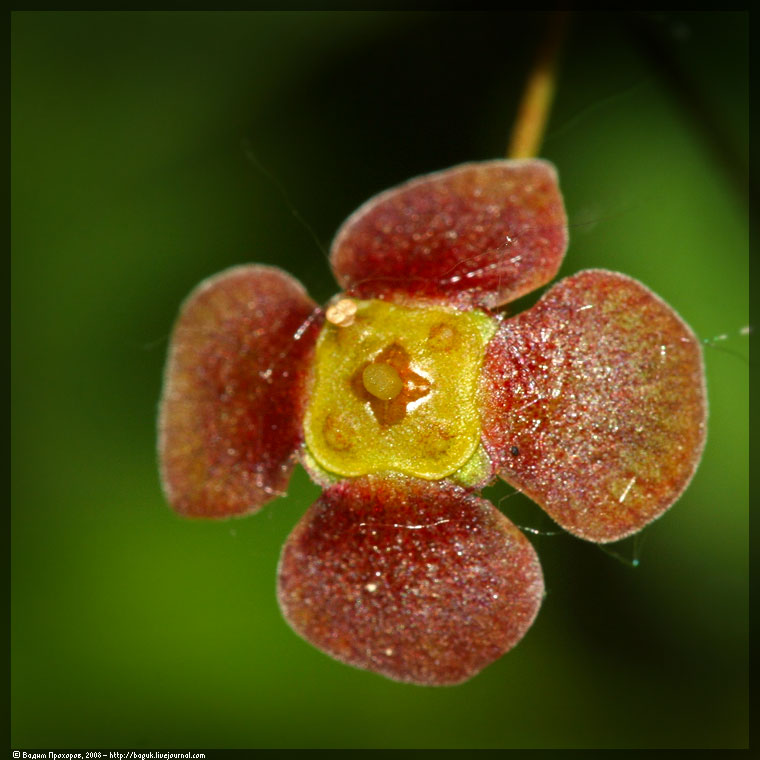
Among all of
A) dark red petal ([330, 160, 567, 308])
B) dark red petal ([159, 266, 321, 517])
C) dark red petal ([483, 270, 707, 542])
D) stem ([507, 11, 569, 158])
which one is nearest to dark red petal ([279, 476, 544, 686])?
dark red petal ([483, 270, 707, 542])

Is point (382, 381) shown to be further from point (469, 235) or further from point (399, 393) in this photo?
point (469, 235)

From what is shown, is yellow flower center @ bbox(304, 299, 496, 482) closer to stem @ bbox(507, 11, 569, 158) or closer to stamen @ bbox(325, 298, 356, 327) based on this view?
stamen @ bbox(325, 298, 356, 327)

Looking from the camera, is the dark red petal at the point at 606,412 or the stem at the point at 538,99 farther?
the stem at the point at 538,99

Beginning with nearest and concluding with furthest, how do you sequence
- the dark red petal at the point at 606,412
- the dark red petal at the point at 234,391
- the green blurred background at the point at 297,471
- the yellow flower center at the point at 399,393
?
the dark red petal at the point at 606,412, the yellow flower center at the point at 399,393, the dark red petal at the point at 234,391, the green blurred background at the point at 297,471

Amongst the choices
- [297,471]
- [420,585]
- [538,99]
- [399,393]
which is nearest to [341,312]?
[399,393]

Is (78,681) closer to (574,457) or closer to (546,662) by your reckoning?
(546,662)

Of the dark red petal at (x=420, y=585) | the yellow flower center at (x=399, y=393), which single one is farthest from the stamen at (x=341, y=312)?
the dark red petal at (x=420, y=585)

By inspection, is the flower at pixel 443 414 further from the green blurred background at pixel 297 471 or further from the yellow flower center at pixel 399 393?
the green blurred background at pixel 297 471

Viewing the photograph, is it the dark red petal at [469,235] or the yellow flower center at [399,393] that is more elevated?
the dark red petal at [469,235]
